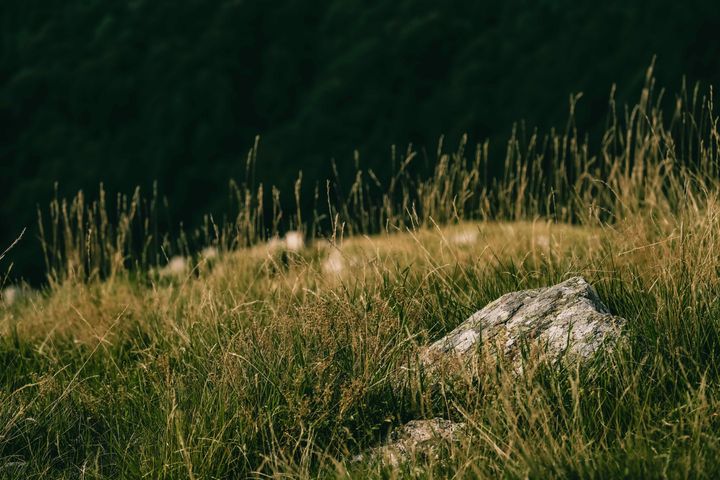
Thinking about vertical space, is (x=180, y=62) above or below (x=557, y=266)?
above

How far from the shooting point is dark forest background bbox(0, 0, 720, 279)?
8.79 m

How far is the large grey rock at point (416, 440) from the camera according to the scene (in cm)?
267

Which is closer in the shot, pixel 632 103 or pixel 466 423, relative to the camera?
pixel 466 423

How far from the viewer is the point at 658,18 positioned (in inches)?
365

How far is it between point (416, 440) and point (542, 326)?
685mm

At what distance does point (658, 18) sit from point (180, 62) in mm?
5272

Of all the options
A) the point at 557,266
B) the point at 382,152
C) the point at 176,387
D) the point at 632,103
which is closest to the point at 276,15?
the point at 382,152

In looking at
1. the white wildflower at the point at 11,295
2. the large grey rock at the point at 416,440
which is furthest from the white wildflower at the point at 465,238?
the white wildflower at the point at 11,295

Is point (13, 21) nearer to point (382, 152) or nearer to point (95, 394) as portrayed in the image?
point (382, 152)

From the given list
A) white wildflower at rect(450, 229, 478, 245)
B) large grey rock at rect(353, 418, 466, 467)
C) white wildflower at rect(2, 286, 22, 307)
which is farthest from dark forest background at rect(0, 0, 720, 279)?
large grey rock at rect(353, 418, 466, 467)

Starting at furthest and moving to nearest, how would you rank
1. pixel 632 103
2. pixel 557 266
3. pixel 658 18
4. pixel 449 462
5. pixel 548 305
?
pixel 658 18, pixel 632 103, pixel 557 266, pixel 548 305, pixel 449 462

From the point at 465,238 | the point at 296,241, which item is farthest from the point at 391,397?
the point at 296,241

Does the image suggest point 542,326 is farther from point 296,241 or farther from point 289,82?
point 289,82

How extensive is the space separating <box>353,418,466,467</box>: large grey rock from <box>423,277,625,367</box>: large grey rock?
9.9 inches
